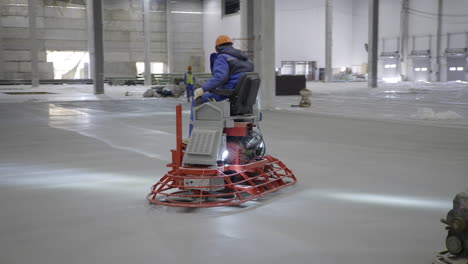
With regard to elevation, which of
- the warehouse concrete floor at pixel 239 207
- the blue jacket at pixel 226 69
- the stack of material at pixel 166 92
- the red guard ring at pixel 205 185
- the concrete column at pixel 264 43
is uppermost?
the concrete column at pixel 264 43

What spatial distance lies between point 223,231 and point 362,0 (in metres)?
47.6

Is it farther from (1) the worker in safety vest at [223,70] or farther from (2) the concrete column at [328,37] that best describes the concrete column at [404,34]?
(1) the worker in safety vest at [223,70]

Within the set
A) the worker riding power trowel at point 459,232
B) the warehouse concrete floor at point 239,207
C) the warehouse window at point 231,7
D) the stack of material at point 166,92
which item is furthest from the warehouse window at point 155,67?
the worker riding power trowel at point 459,232

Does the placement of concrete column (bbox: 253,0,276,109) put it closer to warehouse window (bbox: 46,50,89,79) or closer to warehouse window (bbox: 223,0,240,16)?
warehouse window (bbox: 223,0,240,16)

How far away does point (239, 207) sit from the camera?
15.4 feet

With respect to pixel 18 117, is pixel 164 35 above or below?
above

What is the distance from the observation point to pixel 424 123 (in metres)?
11.9

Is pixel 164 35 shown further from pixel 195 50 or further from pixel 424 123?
pixel 424 123

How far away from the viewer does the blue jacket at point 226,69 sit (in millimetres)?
Answer: 5000

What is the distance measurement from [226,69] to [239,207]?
1418mm

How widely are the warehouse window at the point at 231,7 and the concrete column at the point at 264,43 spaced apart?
93.7ft

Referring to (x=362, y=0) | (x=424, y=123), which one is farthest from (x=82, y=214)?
(x=362, y=0)

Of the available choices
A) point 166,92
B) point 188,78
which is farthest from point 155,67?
point 188,78

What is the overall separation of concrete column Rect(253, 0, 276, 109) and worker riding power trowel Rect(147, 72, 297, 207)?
35.8 feet
